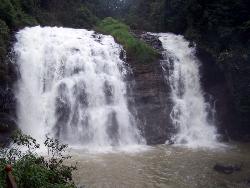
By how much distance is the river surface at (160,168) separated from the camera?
14.1m

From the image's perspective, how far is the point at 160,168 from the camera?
15539mm

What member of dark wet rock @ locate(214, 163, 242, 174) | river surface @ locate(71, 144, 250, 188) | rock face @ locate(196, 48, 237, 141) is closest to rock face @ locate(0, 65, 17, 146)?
river surface @ locate(71, 144, 250, 188)

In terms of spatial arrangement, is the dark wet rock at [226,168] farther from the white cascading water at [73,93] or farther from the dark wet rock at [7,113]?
the dark wet rock at [7,113]

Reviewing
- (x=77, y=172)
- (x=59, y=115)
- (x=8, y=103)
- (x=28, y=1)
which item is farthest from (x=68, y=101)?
(x=28, y=1)

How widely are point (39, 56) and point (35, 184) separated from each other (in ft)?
41.8

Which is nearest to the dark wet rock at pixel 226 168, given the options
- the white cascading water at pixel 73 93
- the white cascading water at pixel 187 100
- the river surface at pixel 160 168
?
the river surface at pixel 160 168

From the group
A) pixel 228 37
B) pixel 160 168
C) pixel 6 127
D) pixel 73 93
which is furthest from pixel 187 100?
pixel 6 127

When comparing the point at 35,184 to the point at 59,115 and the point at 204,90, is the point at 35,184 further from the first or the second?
the point at 204,90

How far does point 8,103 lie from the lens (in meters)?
18.5

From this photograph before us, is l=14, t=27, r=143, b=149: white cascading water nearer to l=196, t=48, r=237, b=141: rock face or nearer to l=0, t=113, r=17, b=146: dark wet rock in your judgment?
l=0, t=113, r=17, b=146: dark wet rock

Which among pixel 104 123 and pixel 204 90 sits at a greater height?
pixel 204 90

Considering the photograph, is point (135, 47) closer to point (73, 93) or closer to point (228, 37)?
point (73, 93)

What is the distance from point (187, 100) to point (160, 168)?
22.4 feet

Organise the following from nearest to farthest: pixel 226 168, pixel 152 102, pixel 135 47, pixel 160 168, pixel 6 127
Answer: pixel 226 168
pixel 160 168
pixel 6 127
pixel 152 102
pixel 135 47
